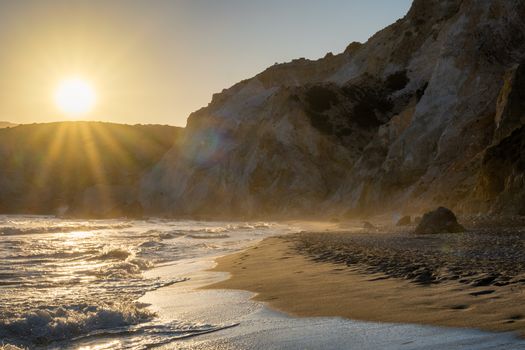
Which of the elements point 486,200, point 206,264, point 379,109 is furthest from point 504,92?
point 379,109

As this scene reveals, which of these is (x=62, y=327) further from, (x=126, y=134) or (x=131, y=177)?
(x=126, y=134)

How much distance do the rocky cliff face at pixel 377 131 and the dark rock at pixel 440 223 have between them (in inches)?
166

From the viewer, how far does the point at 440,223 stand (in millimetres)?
15383

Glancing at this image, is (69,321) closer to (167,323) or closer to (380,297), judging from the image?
(167,323)

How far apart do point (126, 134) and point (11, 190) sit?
2660 centimetres

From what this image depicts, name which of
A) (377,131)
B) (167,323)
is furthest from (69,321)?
(377,131)

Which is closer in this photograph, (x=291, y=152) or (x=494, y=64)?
(x=494, y=64)

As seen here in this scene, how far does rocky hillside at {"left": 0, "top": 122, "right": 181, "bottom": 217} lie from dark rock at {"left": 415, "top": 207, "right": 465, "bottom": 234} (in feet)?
228

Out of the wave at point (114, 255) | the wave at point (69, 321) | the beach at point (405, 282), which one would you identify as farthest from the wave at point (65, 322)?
the wave at point (114, 255)

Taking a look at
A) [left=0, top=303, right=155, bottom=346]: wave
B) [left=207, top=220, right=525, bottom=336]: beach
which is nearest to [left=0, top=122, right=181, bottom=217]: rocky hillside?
[left=207, top=220, right=525, bottom=336]: beach

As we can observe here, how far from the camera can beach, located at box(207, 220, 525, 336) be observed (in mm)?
5281

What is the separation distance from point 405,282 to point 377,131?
44.5 m

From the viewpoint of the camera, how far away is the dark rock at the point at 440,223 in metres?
15.2

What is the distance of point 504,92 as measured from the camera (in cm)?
2386
